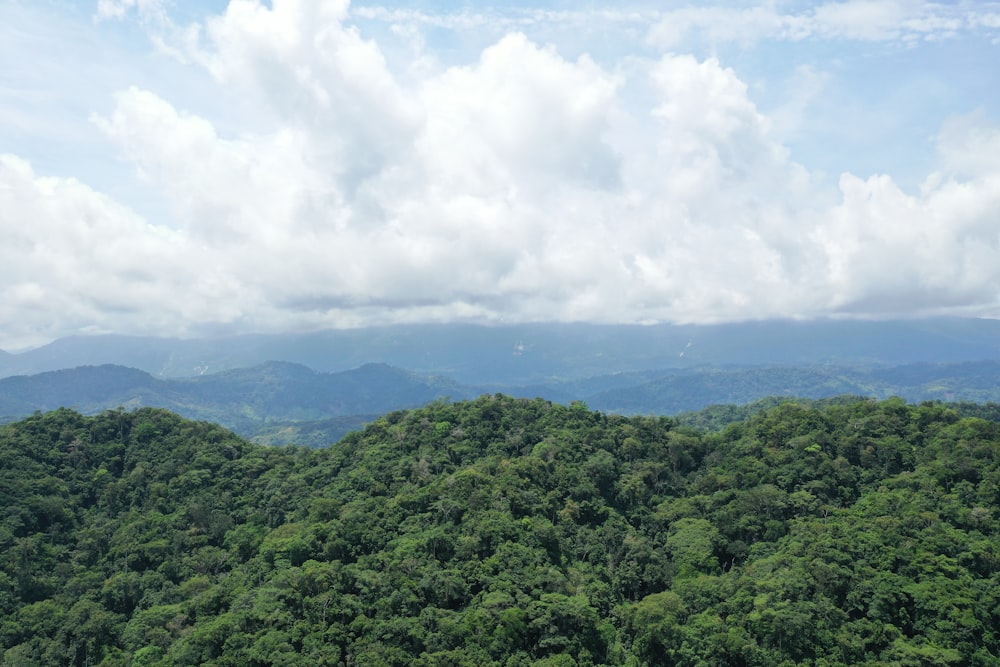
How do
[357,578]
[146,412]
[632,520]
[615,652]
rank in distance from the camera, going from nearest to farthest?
[615,652], [357,578], [632,520], [146,412]

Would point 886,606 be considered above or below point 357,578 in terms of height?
below

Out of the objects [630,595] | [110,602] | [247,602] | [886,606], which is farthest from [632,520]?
[110,602]

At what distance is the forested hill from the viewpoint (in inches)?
1449

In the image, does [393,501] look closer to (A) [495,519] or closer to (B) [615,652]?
(A) [495,519]

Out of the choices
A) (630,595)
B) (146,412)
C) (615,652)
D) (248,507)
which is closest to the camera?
(615,652)

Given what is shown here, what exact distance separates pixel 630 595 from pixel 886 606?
54.2ft

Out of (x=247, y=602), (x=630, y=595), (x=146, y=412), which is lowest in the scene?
(x=630, y=595)

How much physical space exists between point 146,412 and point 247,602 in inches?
1681

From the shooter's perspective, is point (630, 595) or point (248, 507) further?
point (248, 507)

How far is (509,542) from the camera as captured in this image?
1773 inches

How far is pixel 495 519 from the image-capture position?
1839 inches

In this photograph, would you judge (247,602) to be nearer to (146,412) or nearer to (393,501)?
(393,501)

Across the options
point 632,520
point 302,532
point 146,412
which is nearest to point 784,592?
point 632,520

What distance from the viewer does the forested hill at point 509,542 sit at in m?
36.8
